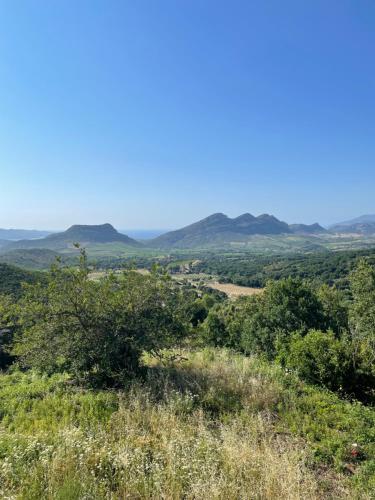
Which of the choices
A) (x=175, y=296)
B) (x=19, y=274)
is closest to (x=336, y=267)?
(x=19, y=274)

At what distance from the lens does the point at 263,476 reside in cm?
421

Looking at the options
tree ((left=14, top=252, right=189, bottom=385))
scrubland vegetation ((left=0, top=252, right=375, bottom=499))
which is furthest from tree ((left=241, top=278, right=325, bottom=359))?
tree ((left=14, top=252, right=189, bottom=385))

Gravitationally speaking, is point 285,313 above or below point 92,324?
below

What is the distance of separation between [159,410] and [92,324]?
139 inches

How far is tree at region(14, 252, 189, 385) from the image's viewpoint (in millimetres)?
8266

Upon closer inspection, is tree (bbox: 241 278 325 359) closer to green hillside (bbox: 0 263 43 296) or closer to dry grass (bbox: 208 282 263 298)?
green hillside (bbox: 0 263 43 296)

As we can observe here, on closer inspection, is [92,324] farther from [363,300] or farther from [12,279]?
[12,279]

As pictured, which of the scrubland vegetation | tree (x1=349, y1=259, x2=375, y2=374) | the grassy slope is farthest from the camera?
tree (x1=349, y1=259, x2=375, y2=374)

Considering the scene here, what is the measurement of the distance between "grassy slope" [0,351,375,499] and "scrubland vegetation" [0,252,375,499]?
0.03 meters

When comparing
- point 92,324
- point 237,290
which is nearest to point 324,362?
point 92,324

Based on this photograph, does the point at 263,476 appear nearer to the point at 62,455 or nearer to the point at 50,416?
the point at 62,455

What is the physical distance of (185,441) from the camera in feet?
16.1

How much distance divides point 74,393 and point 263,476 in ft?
18.6

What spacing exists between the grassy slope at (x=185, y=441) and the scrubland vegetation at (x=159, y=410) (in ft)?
0.09
